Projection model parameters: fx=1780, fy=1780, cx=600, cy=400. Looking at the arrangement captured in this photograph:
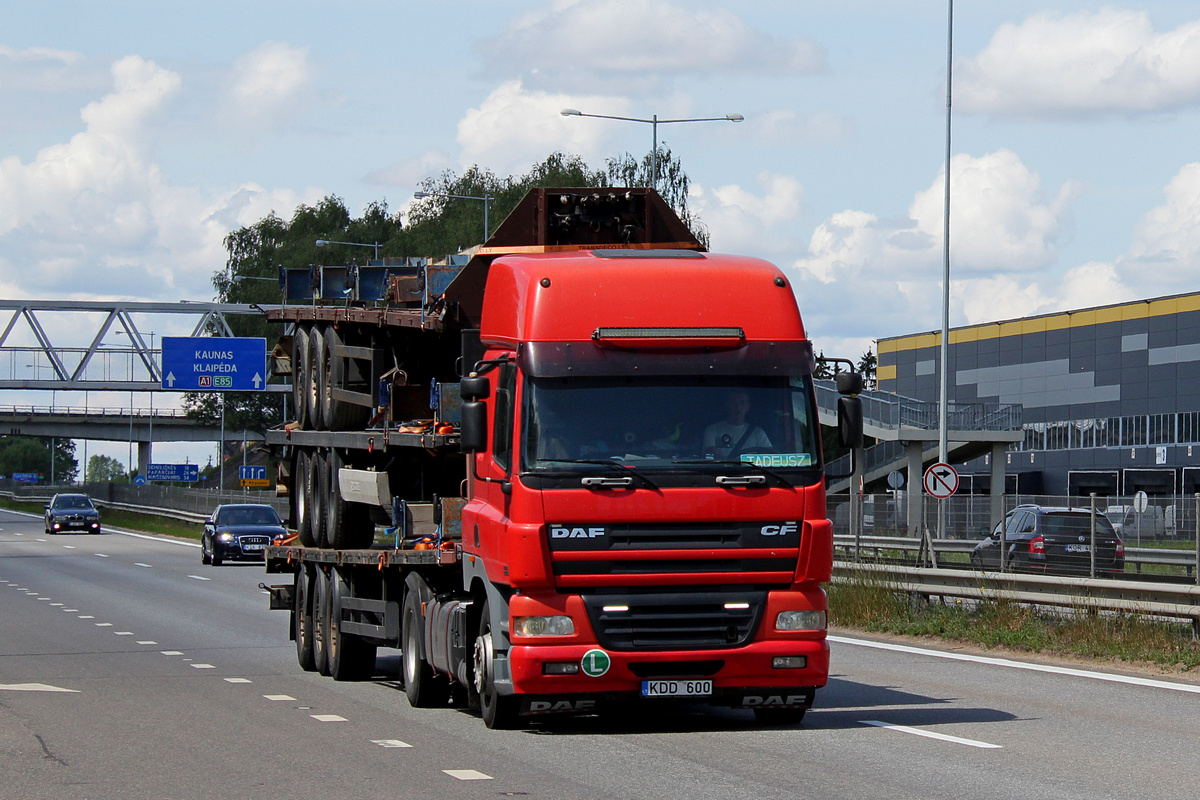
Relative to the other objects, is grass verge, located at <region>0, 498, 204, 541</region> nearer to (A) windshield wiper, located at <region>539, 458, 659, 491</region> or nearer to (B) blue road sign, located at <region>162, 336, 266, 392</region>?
(B) blue road sign, located at <region>162, 336, 266, 392</region>

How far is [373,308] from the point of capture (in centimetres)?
1555

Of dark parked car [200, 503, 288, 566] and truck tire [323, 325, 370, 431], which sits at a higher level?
truck tire [323, 325, 370, 431]

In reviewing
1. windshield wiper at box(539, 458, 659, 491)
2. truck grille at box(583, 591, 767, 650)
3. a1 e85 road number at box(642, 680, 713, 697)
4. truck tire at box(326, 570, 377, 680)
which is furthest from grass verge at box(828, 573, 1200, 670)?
windshield wiper at box(539, 458, 659, 491)

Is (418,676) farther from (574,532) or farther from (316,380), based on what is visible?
(316,380)

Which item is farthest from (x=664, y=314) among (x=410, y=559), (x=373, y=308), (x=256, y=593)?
(x=256, y=593)

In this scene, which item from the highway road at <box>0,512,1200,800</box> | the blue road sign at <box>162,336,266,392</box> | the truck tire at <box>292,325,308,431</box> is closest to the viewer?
the highway road at <box>0,512,1200,800</box>

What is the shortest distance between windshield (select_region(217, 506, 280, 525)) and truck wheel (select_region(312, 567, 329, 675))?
2537 cm

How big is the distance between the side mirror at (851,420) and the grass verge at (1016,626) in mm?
5589

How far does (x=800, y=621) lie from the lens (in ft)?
36.7

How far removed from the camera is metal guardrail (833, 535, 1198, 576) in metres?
21.5

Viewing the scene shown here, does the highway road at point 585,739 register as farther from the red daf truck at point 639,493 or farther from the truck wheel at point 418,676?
the red daf truck at point 639,493

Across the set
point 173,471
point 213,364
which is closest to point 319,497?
point 213,364

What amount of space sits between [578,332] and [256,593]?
63.2 feet

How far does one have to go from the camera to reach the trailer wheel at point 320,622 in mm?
15930
